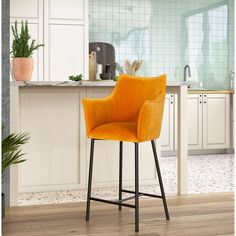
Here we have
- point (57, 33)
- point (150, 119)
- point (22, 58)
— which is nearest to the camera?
point (150, 119)

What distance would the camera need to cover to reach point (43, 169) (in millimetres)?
3859

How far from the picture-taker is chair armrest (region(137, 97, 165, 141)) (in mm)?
2850

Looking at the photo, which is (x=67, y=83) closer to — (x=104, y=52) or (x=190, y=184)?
(x=190, y=184)

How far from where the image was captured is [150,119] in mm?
2912

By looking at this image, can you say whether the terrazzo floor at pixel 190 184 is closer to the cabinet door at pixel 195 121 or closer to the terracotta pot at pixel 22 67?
the cabinet door at pixel 195 121

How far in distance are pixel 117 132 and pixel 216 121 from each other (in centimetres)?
397

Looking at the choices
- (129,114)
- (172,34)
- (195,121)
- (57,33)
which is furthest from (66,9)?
(129,114)

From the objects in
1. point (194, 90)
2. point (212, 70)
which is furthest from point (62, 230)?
point (212, 70)

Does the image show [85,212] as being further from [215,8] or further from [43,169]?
[215,8]

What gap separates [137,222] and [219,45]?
5.01 m

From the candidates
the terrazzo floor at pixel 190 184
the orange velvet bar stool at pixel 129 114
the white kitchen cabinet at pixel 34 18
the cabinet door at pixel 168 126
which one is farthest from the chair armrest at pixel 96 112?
the cabinet door at pixel 168 126

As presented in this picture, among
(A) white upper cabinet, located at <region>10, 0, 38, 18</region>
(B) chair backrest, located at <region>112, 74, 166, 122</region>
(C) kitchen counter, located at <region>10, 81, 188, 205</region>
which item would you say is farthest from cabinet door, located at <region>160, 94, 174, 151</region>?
(B) chair backrest, located at <region>112, 74, 166, 122</region>

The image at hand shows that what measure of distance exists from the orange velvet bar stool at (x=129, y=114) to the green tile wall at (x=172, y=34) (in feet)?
11.9

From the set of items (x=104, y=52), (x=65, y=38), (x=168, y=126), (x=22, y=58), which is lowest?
(x=168, y=126)
